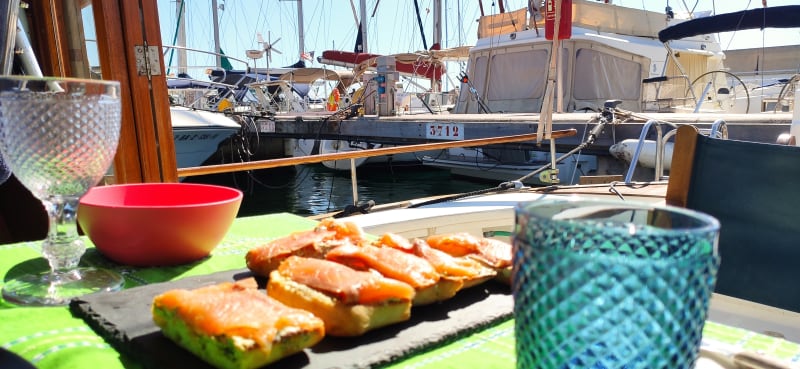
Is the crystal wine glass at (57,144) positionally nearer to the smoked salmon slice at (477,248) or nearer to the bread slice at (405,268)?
the bread slice at (405,268)

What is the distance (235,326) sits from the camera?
1.88 ft

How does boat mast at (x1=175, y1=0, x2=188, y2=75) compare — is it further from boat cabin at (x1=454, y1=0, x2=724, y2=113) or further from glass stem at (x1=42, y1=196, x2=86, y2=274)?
glass stem at (x1=42, y1=196, x2=86, y2=274)

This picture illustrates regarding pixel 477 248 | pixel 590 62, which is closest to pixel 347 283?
pixel 477 248

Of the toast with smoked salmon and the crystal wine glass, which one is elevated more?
the crystal wine glass

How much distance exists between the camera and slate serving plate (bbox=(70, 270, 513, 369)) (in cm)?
63

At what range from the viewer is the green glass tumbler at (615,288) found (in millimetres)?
355

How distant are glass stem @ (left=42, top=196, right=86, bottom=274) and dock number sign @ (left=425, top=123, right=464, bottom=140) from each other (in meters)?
7.42

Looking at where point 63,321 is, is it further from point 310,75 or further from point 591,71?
point 310,75

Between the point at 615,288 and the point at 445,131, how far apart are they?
→ 8.25 meters

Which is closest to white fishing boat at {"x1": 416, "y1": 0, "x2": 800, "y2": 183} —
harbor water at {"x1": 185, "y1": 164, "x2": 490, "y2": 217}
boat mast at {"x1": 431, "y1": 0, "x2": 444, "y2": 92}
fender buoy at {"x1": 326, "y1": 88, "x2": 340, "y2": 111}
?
harbor water at {"x1": 185, "y1": 164, "x2": 490, "y2": 217}

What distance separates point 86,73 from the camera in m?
2.41

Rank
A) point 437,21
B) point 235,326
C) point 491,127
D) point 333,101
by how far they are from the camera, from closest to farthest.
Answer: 1. point 235,326
2. point 491,127
3. point 333,101
4. point 437,21

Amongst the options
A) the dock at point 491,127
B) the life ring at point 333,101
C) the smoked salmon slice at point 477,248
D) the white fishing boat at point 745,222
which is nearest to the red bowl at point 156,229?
the smoked salmon slice at point 477,248

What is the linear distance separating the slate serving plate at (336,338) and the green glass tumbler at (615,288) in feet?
0.78
